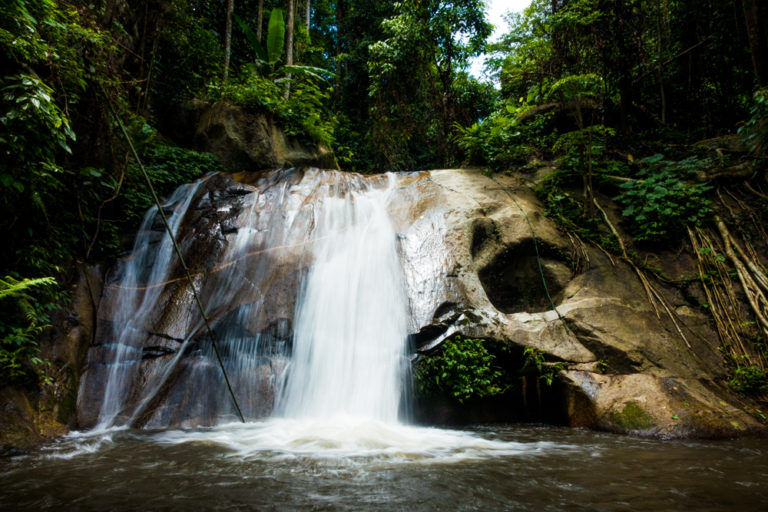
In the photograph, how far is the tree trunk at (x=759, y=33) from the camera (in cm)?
590

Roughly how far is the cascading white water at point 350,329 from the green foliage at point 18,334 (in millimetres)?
2420

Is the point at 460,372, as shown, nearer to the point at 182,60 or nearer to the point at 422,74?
the point at 182,60

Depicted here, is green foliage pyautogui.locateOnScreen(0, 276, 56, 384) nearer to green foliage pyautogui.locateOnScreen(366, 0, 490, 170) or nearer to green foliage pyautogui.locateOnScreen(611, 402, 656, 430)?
green foliage pyautogui.locateOnScreen(611, 402, 656, 430)

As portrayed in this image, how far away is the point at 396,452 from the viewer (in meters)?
2.98

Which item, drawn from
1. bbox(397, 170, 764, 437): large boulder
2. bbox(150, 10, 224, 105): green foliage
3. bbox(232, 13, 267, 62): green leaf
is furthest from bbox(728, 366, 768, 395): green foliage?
bbox(232, 13, 267, 62): green leaf

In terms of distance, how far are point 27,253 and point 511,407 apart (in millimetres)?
5571

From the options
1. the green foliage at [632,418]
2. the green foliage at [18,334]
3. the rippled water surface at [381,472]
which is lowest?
the rippled water surface at [381,472]

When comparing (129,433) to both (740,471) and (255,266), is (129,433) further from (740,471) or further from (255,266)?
(740,471)

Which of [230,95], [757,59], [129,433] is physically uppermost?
[230,95]

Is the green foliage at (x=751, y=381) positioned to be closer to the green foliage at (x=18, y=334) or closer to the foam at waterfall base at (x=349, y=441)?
the foam at waterfall base at (x=349, y=441)

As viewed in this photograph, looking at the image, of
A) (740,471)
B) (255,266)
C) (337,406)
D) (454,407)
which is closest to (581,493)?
(740,471)

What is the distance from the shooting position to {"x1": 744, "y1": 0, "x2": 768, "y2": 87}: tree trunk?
590cm

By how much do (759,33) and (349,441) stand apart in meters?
8.65

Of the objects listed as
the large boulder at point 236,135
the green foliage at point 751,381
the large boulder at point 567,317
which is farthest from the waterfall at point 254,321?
the green foliage at point 751,381
